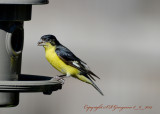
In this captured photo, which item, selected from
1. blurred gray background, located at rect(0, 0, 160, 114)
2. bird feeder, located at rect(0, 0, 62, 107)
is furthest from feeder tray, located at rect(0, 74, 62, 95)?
blurred gray background, located at rect(0, 0, 160, 114)

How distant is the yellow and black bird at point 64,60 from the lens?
8648 millimetres

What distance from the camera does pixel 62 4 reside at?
16.7 meters

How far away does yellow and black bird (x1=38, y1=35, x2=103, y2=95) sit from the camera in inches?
340

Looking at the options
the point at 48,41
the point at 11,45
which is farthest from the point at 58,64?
the point at 11,45

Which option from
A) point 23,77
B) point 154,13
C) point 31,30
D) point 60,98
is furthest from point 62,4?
point 23,77

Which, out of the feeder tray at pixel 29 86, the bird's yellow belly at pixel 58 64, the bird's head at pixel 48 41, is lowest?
the bird's yellow belly at pixel 58 64

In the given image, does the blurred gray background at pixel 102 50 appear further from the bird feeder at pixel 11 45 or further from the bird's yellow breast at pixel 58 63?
the bird feeder at pixel 11 45

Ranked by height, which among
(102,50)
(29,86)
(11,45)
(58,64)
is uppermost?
(11,45)

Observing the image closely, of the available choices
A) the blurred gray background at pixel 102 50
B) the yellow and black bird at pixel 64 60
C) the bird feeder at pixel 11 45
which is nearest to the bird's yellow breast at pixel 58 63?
the yellow and black bird at pixel 64 60

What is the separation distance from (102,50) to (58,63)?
8.20 metres

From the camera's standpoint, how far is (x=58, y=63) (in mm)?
8656

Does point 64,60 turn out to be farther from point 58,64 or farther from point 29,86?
point 29,86

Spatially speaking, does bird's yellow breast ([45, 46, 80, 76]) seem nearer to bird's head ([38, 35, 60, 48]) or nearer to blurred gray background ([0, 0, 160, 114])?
bird's head ([38, 35, 60, 48])

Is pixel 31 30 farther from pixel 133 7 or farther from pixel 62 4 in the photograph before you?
pixel 133 7
